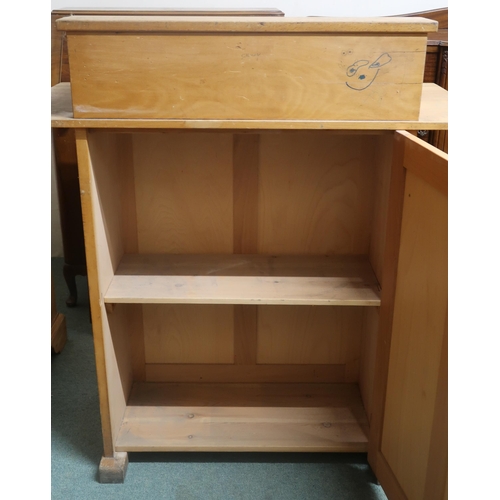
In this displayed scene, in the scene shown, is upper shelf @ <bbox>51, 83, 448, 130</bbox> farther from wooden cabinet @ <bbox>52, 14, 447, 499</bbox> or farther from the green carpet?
the green carpet

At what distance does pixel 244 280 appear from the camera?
5.16 ft

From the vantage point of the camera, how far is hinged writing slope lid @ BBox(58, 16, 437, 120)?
1.21m

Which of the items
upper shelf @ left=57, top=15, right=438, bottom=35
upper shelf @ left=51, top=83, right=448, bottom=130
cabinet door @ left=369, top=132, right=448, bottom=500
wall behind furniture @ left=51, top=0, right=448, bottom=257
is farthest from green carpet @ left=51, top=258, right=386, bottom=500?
wall behind furniture @ left=51, top=0, right=448, bottom=257

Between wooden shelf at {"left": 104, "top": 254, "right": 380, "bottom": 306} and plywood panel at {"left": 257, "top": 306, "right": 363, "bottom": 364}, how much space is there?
0.62 feet

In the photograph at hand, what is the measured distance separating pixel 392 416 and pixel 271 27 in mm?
928

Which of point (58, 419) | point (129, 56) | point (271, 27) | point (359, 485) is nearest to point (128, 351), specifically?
point (58, 419)

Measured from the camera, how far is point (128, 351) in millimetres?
1815

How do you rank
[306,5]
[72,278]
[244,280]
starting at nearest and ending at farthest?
1. [244,280]
2. [72,278]
3. [306,5]

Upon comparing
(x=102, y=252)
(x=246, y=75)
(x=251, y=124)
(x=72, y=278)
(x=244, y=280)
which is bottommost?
(x=72, y=278)

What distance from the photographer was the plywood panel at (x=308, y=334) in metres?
A: 1.80

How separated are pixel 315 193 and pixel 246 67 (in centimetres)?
52

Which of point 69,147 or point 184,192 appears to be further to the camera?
point 69,147

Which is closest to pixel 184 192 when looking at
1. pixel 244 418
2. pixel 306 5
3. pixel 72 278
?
pixel 244 418

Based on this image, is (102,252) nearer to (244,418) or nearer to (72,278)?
(244,418)
